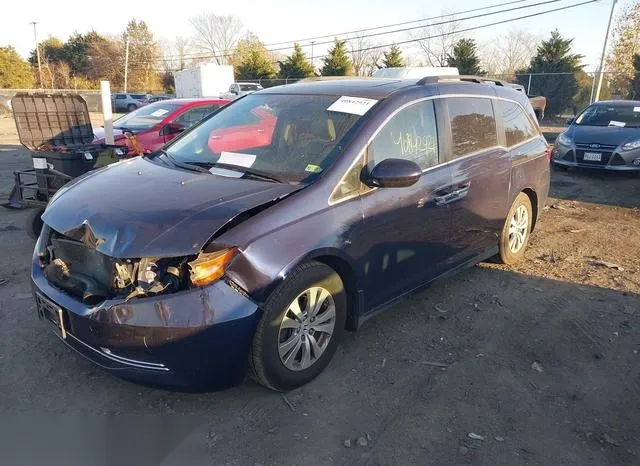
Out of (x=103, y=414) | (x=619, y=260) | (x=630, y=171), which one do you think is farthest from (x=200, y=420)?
(x=630, y=171)

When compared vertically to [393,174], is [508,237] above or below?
below

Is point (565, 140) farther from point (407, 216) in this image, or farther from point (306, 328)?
point (306, 328)

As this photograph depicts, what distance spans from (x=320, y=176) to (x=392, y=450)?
1.60 meters

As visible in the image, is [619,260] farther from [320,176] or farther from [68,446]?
[68,446]

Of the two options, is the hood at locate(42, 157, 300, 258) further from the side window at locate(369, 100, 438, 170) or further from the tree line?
the tree line

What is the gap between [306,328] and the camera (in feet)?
9.98

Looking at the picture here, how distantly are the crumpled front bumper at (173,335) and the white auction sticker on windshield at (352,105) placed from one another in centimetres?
161

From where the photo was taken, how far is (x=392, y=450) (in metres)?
2.62

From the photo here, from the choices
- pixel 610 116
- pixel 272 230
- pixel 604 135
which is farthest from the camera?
pixel 610 116

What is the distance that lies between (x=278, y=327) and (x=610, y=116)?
34.7 ft

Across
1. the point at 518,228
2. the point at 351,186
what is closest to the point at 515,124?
the point at 518,228

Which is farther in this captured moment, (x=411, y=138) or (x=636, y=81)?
(x=636, y=81)

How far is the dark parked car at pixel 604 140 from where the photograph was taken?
9.66m

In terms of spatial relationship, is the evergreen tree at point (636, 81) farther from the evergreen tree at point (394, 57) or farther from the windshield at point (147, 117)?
the windshield at point (147, 117)
